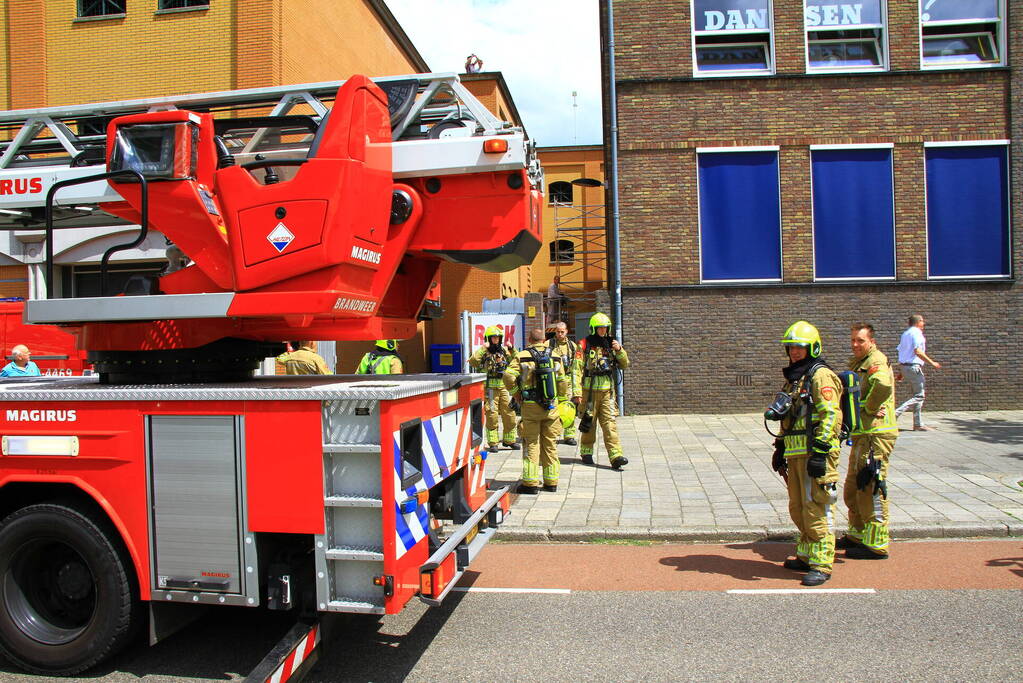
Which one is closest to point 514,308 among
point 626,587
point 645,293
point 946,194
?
point 645,293

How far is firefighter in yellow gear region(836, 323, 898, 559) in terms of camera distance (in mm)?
6023

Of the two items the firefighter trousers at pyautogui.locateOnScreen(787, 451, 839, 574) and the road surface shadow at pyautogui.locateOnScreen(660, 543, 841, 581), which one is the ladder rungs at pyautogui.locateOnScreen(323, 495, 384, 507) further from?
the firefighter trousers at pyautogui.locateOnScreen(787, 451, 839, 574)

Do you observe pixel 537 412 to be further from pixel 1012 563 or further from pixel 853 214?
pixel 853 214

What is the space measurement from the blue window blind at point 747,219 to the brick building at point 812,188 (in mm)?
27

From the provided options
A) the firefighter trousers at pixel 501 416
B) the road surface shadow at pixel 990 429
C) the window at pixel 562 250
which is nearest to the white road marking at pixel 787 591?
the firefighter trousers at pixel 501 416

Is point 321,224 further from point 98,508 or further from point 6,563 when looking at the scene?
point 6,563

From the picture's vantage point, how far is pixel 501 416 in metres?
11.7

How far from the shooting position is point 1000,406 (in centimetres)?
1415

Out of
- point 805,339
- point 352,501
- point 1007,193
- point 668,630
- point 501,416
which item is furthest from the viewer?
point 1007,193

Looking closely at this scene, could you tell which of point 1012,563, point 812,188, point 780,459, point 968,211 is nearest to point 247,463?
point 780,459

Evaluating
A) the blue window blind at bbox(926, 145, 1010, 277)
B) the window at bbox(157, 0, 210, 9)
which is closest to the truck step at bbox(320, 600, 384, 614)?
the blue window blind at bbox(926, 145, 1010, 277)

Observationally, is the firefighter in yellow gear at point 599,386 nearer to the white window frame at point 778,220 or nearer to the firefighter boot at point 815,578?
the firefighter boot at point 815,578

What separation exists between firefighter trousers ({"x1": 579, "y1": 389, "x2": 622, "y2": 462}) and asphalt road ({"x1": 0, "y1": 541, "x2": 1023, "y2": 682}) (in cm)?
337

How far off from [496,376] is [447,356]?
37.9 ft
